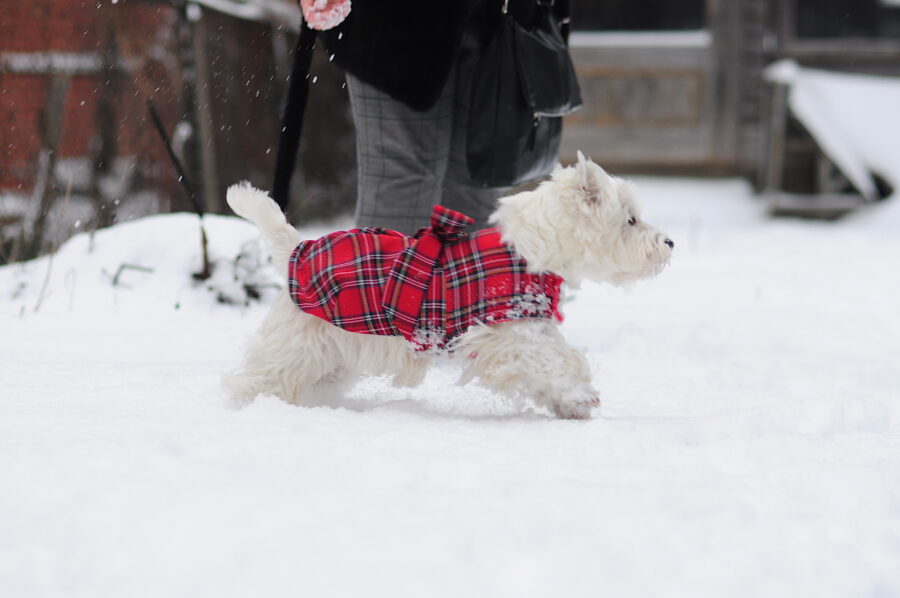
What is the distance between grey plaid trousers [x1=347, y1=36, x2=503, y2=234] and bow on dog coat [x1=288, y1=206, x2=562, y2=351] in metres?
0.68

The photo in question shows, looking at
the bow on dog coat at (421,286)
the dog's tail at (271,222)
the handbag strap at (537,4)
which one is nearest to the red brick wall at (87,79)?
the dog's tail at (271,222)

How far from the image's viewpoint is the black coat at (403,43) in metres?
2.70

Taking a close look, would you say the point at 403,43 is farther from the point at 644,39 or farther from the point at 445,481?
the point at 644,39

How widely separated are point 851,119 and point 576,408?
23.3 feet

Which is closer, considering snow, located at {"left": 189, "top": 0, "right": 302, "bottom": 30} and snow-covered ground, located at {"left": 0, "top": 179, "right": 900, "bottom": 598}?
snow-covered ground, located at {"left": 0, "top": 179, "right": 900, "bottom": 598}

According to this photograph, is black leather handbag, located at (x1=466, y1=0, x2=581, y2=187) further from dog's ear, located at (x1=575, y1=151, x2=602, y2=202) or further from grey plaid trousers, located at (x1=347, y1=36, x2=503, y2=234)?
dog's ear, located at (x1=575, y1=151, x2=602, y2=202)

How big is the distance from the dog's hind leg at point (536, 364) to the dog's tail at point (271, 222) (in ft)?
1.82

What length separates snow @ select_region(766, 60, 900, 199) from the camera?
7.83 meters

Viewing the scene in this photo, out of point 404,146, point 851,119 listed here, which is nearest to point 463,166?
point 404,146

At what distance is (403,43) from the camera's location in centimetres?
271

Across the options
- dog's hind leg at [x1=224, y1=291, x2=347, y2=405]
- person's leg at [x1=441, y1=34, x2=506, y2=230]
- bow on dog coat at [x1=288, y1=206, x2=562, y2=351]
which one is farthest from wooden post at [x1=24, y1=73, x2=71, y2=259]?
bow on dog coat at [x1=288, y1=206, x2=562, y2=351]

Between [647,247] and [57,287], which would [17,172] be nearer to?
[57,287]

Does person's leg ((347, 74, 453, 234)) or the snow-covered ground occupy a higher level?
person's leg ((347, 74, 453, 234))

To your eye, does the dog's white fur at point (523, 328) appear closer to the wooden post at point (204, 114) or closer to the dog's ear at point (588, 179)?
the dog's ear at point (588, 179)
